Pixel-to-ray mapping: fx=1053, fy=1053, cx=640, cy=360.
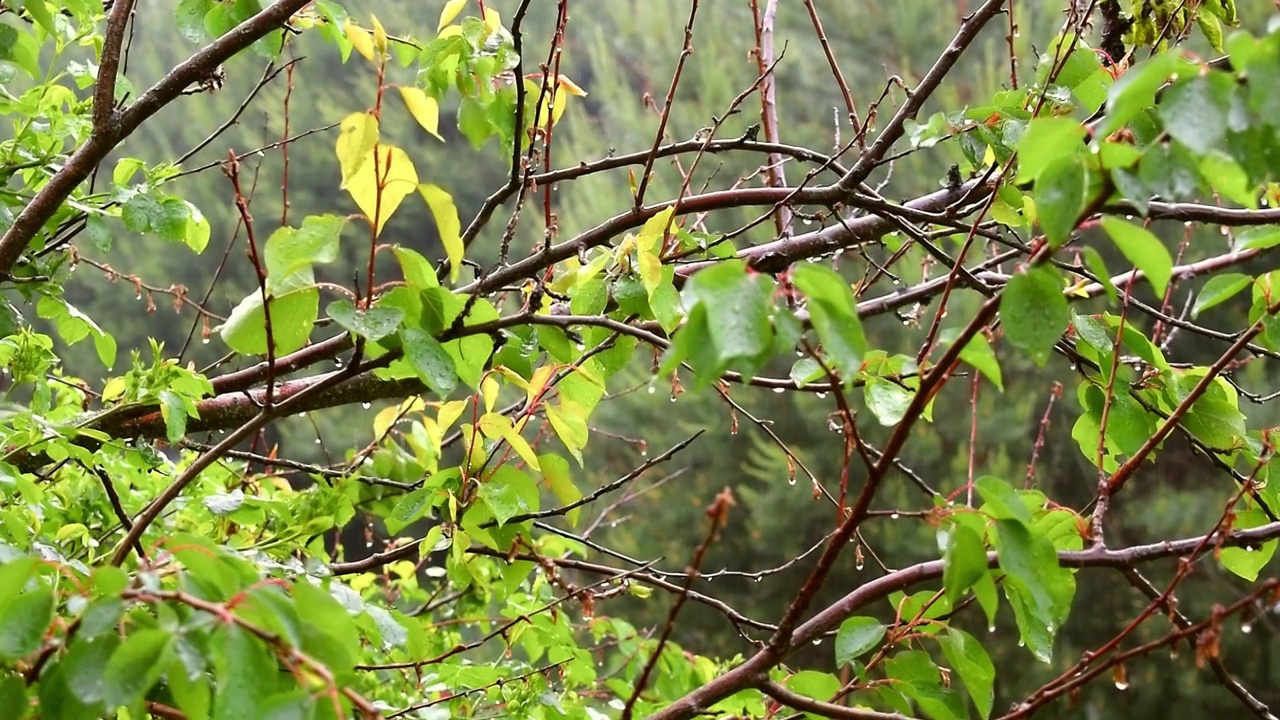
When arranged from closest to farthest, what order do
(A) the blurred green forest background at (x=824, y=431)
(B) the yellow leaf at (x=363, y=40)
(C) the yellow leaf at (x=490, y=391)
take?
(B) the yellow leaf at (x=363, y=40) < (C) the yellow leaf at (x=490, y=391) < (A) the blurred green forest background at (x=824, y=431)

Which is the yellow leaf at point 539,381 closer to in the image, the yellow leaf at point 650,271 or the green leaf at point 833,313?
the yellow leaf at point 650,271

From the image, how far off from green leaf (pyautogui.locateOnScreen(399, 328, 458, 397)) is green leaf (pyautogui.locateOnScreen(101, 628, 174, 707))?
20 centimetres

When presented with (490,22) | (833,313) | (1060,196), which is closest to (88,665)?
(833,313)

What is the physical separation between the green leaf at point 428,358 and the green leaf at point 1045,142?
318 millimetres

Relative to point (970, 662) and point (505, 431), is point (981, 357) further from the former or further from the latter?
point (505, 431)

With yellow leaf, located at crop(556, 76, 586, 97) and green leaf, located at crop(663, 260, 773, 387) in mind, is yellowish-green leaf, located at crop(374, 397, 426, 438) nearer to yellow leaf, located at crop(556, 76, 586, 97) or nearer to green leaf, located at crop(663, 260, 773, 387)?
yellow leaf, located at crop(556, 76, 586, 97)

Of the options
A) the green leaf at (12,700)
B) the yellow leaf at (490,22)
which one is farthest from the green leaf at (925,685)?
the yellow leaf at (490,22)

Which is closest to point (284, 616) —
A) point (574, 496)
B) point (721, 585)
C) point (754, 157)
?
point (574, 496)

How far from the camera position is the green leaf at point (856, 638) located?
595mm

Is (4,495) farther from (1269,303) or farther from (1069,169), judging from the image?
(1269,303)

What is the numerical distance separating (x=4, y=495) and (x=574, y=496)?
1.51ft

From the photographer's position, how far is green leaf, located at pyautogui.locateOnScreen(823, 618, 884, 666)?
595mm

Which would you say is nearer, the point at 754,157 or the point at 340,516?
the point at 340,516

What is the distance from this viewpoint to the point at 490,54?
2.89 feet
